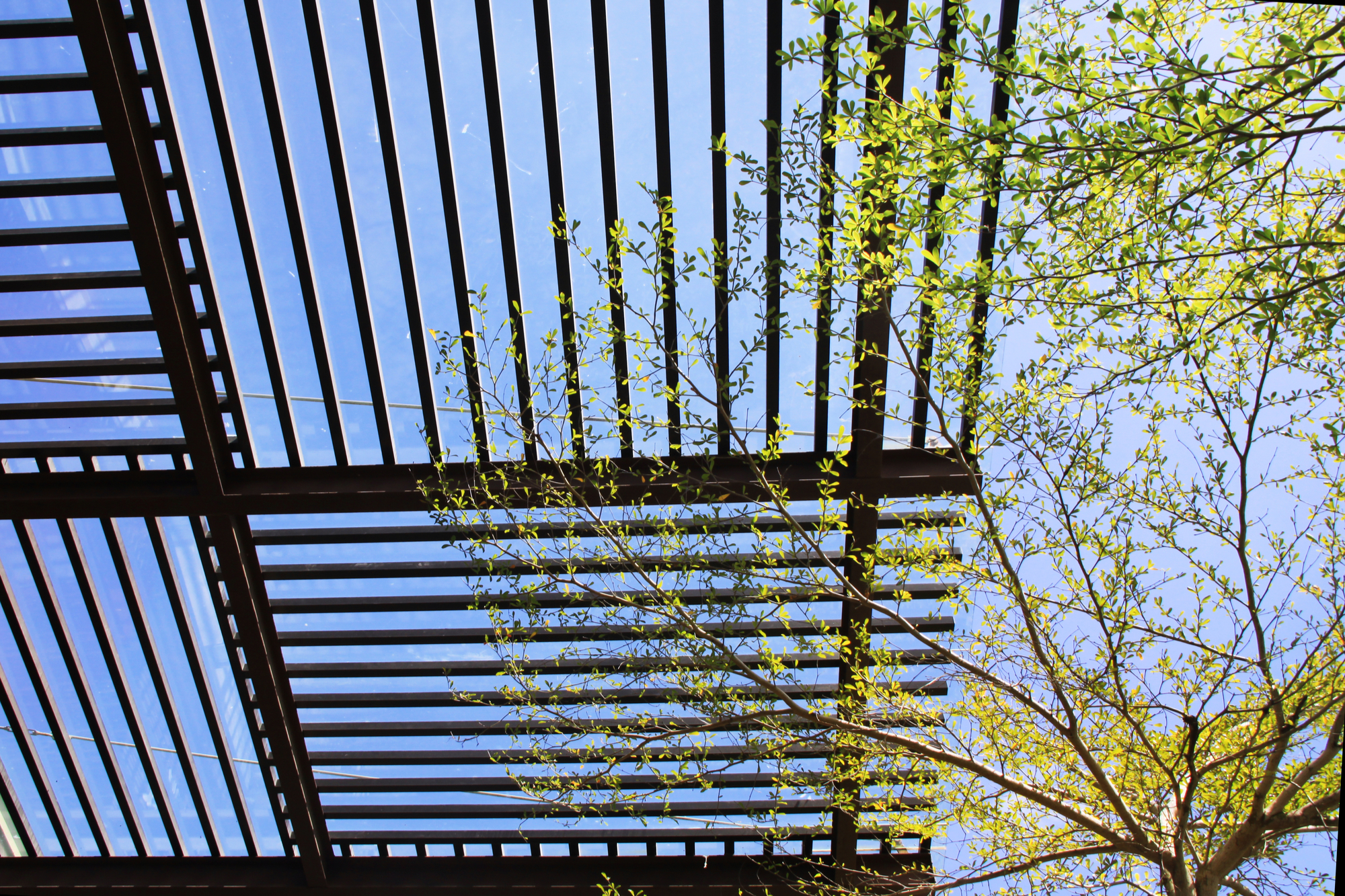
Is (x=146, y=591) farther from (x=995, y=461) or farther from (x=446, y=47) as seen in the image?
(x=995, y=461)

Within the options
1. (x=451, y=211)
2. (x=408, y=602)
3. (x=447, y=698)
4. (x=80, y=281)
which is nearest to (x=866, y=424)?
(x=451, y=211)

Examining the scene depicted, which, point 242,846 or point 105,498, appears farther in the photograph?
point 242,846

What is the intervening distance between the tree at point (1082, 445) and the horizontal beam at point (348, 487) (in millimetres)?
454

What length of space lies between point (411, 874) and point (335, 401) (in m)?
3.11

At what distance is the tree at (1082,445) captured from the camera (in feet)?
6.03

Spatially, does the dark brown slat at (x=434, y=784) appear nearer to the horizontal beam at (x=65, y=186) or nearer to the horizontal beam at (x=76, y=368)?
the horizontal beam at (x=76, y=368)

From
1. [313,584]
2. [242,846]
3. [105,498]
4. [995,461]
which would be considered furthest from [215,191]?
[242,846]

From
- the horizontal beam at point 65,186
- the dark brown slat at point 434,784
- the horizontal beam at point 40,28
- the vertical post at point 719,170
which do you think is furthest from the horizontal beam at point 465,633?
the horizontal beam at point 40,28

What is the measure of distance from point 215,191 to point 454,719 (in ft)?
10.7

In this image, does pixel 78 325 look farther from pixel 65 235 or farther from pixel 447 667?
pixel 447 667

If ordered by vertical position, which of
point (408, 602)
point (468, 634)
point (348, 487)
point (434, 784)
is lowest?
point (434, 784)

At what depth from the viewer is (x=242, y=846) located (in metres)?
6.08

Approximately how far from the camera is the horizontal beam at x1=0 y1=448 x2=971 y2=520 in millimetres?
4051

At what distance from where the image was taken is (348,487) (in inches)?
171
